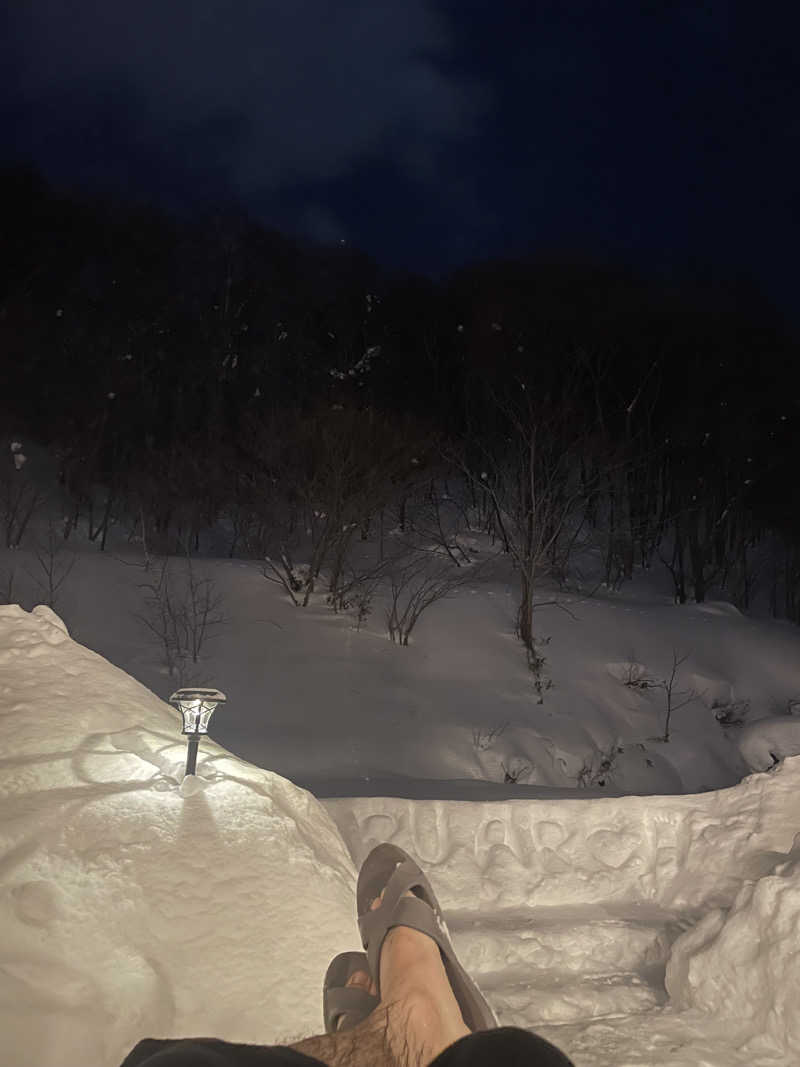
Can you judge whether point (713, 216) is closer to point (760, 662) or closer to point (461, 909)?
point (760, 662)

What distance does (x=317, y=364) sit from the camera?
10.0 metres

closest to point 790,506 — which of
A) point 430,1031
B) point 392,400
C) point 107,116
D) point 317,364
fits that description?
point 392,400

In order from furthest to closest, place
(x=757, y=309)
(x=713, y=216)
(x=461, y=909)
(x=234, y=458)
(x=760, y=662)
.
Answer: (x=713, y=216), (x=757, y=309), (x=234, y=458), (x=760, y=662), (x=461, y=909)

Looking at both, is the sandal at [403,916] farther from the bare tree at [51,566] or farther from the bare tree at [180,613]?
the bare tree at [51,566]

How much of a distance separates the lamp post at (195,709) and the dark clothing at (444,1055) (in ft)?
2.10

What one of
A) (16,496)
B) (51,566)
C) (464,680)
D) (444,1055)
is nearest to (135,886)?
(444,1055)

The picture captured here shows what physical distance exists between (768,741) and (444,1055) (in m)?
5.46

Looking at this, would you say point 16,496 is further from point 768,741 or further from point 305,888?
point 305,888

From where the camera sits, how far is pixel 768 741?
18.6ft

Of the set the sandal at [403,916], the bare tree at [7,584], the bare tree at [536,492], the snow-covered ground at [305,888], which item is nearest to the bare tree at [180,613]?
the bare tree at [7,584]

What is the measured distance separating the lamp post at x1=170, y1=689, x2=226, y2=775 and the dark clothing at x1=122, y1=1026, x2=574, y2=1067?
0.64 metres

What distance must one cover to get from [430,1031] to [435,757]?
4384 mm

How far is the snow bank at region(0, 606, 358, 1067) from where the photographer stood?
3.53 feet

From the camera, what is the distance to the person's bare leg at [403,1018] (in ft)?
3.60
